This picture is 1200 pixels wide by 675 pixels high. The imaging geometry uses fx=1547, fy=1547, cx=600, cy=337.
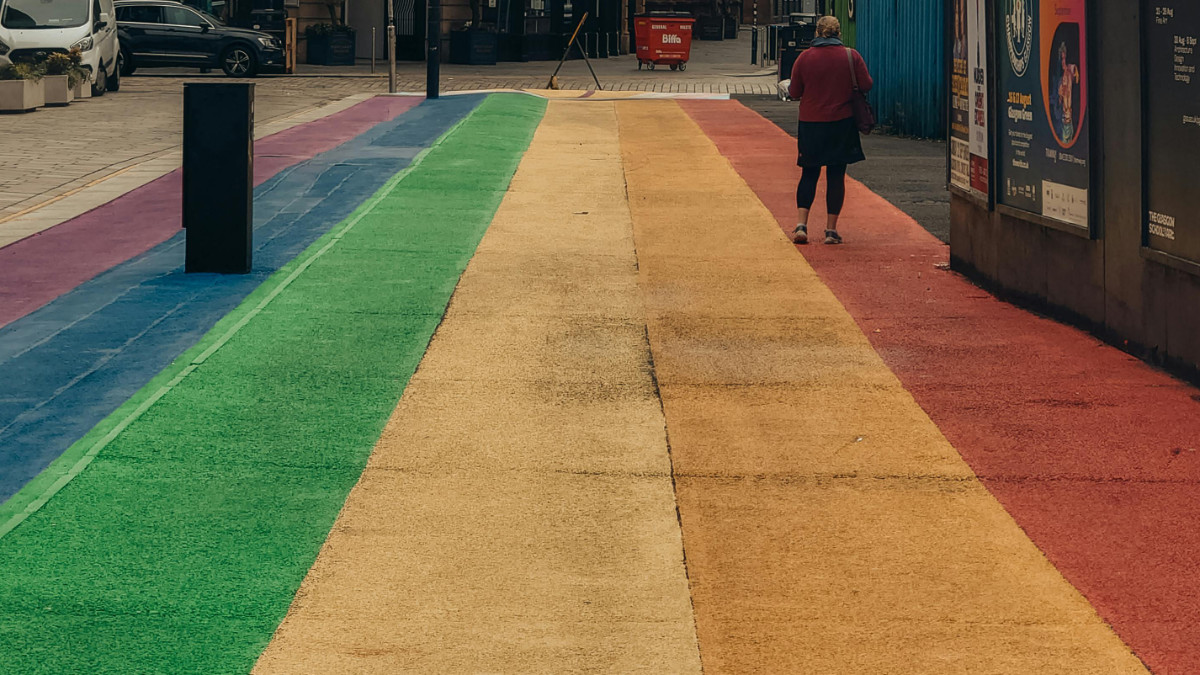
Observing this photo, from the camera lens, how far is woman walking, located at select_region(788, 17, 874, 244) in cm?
1234

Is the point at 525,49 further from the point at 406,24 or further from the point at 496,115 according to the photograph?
the point at 496,115

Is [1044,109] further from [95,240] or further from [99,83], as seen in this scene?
[99,83]

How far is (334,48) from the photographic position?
133ft

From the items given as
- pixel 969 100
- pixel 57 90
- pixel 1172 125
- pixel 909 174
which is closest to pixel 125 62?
pixel 57 90

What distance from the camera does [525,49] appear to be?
147 ft

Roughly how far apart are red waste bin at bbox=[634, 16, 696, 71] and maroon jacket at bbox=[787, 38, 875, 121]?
28.7 meters

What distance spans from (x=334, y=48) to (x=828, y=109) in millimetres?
30066

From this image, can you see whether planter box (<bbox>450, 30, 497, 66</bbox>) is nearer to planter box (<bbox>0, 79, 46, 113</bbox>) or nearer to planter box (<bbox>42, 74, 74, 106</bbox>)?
planter box (<bbox>42, 74, 74, 106</bbox>)

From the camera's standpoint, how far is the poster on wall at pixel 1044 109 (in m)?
9.05

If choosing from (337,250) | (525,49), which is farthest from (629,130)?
(525,49)

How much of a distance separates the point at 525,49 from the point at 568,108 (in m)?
19.6

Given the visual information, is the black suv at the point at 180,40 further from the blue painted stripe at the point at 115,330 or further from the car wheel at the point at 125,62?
the blue painted stripe at the point at 115,330

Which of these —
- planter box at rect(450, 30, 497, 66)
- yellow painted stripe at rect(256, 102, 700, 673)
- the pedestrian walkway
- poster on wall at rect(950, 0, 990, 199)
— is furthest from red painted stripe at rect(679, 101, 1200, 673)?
planter box at rect(450, 30, 497, 66)

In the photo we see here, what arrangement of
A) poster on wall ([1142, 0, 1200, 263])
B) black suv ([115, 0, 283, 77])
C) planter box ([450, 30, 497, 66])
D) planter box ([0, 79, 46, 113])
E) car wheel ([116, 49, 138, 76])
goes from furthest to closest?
planter box ([450, 30, 497, 66])
car wheel ([116, 49, 138, 76])
black suv ([115, 0, 283, 77])
planter box ([0, 79, 46, 113])
poster on wall ([1142, 0, 1200, 263])
